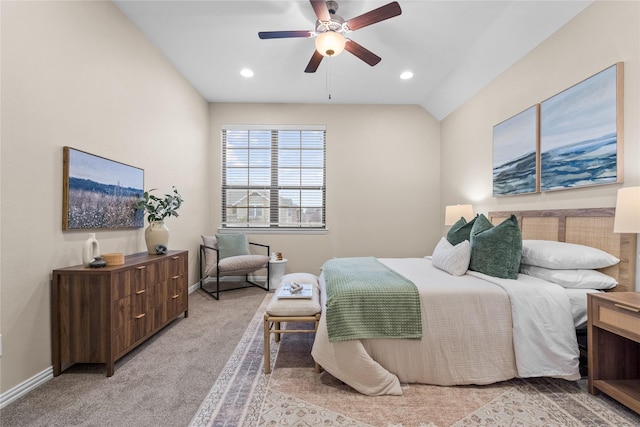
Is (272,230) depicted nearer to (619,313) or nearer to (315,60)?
(315,60)

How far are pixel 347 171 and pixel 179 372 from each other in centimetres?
375

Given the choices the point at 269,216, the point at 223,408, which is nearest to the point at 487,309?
the point at 223,408

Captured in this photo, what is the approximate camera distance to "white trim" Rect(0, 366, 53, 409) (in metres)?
1.65

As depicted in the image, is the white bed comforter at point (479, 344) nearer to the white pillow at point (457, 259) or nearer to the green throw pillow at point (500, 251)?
the green throw pillow at point (500, 251)

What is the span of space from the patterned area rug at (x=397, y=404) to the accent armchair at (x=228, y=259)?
2002 millimetres

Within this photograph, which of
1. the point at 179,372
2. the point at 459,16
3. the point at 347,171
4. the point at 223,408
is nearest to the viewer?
the point at 223,408

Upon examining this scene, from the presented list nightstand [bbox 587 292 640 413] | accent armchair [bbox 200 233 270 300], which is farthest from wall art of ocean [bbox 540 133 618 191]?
accent armchair [bbox 200 233 270 300]

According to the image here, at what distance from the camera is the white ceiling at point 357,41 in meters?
2.59

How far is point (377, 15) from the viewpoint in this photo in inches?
86.1

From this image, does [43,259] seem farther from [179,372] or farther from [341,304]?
[341,304]

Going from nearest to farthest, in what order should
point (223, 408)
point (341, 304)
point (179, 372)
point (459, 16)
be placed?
point (223, 408)
point (341, 304)
point (179, 372)
point (459, 16)

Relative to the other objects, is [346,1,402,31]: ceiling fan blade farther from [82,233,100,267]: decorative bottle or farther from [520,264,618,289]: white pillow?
[82,233,100,267]: decorative bottle

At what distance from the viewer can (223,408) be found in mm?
1664

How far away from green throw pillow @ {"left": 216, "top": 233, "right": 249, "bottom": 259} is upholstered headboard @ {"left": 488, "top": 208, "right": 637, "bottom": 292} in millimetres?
3733
